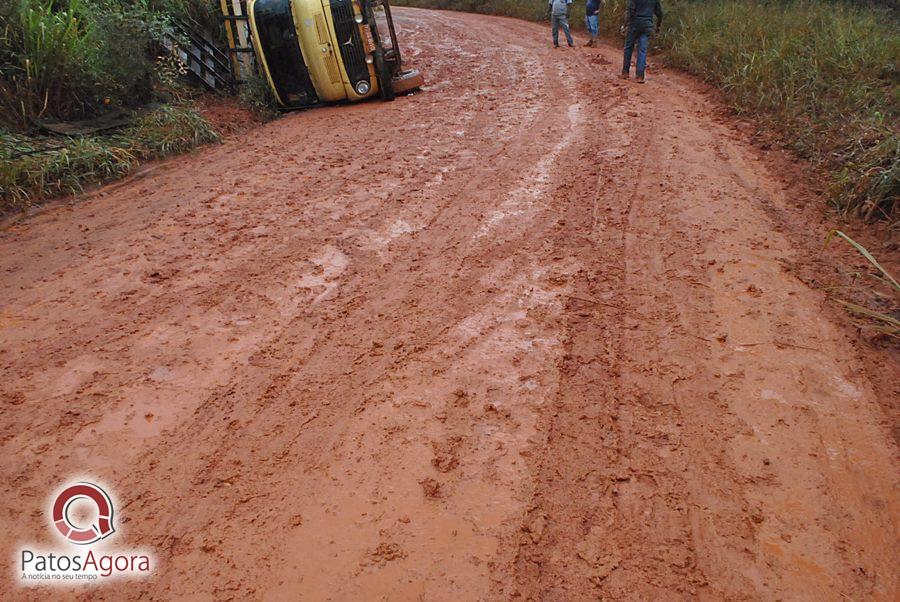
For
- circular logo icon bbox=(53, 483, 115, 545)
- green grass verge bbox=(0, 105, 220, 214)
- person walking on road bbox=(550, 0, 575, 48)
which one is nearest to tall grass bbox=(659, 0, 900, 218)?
person walking on road bbox=(550, 0, 575, 48)

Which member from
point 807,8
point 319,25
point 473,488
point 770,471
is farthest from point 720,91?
point 473,488

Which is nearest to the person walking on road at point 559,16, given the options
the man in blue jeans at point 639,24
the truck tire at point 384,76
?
the man in blue jeans at point 639,24

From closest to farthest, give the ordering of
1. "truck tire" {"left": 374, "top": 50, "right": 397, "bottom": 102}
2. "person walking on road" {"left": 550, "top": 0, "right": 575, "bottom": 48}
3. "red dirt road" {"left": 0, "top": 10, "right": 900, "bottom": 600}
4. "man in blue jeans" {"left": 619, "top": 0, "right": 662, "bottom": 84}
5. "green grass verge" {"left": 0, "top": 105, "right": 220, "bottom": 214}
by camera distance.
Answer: "red dirt road" {"left": 0, "top": 10, "right": 900, "bottom": 600}, "green grass verge" {"left": 0, "top": 105, "right": 220, "bottom": 214}, "truck tire" {"left": 374, "top": 50, "right": 397, "bottom": 102}, "man in blue jeans" {"left": 619, "top": 0, "right": 662, "bottom": 84}, "person walking on road" {"left": 550, "top": 0, "right": 575, "bottom": 48}

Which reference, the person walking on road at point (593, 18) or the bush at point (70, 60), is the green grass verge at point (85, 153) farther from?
the person walking on road at point (593, 18)

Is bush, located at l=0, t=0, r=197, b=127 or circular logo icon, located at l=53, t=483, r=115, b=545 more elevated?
bush, located at l=0, t=0, r=197, b=127

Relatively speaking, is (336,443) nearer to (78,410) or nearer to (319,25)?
(78,410)

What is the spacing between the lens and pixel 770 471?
256 centimetres

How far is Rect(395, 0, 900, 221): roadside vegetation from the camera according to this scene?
5.12m

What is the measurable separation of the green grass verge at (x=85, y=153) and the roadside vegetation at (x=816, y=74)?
6819mm

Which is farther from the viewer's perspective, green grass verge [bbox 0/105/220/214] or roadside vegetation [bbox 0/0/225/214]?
roadside vegetation [bbox 0/0/225/214]

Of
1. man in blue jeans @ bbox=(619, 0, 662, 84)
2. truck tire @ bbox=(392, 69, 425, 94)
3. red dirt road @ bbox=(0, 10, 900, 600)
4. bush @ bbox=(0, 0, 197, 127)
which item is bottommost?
red dirt road @ bbox=(0, 10, 900, 600)

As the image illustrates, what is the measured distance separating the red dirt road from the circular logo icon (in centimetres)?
5

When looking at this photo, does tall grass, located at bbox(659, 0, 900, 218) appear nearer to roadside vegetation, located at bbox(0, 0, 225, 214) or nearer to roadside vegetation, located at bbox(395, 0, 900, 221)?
roadside vegetation, located at bbox(395, 0, 900, 221)

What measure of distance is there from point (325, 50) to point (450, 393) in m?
6.84
